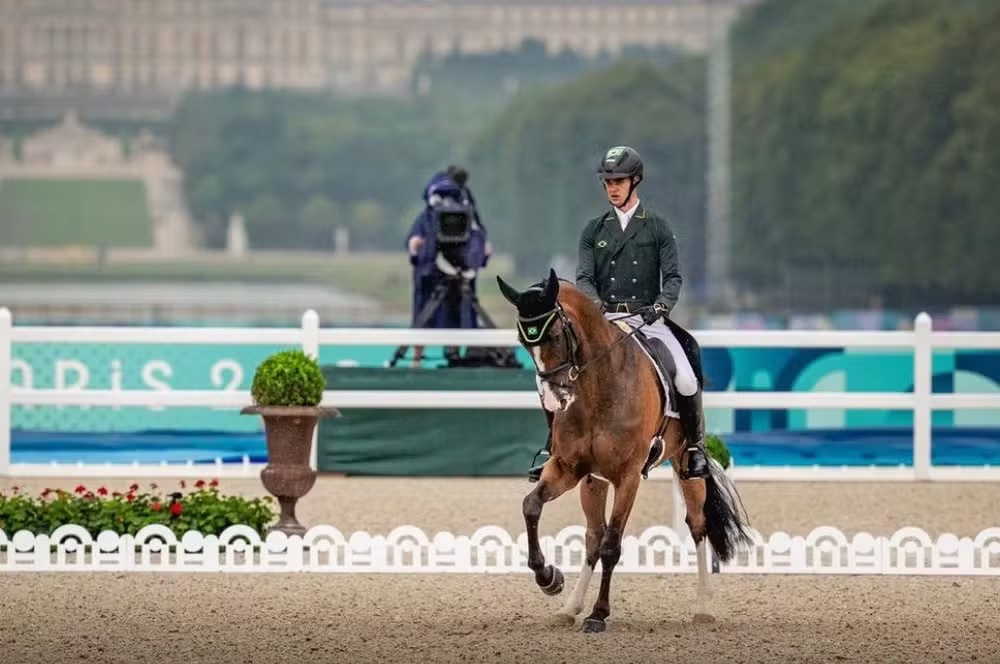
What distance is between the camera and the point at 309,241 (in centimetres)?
8594

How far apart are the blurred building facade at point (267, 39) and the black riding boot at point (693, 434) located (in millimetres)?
76572

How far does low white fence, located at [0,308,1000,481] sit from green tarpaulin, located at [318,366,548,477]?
0.14 meters

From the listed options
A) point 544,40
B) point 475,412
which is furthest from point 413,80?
point 475,412

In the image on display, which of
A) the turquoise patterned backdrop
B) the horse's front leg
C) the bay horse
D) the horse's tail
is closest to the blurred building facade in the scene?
the turquoise patterned backdrop

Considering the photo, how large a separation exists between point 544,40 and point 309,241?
47.0 feet

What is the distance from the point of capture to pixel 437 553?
1232 centimetres

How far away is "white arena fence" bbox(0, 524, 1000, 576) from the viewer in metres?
12.1

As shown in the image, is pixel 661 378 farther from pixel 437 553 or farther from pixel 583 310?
pixel 437 553

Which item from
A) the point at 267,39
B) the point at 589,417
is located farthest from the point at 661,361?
the point at 267,39

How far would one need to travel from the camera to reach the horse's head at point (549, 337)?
962 centimetres

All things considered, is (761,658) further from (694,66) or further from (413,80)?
(413,80)

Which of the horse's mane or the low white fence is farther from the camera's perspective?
the low white fence

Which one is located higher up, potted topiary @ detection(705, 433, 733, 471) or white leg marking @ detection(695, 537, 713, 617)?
potted topiary @ detection(705, 433, 733, 471)

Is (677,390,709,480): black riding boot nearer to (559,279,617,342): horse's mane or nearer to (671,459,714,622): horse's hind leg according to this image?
(671,459,714,622): horse's hind leg
